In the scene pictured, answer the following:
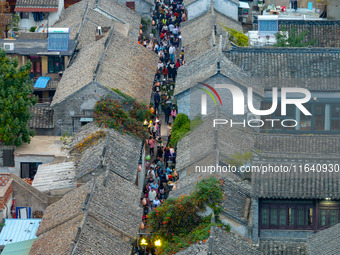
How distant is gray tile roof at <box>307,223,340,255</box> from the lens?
163ft

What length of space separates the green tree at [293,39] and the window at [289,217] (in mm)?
26603

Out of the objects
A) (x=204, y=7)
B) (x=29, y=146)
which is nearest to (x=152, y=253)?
(x=29, y=146)

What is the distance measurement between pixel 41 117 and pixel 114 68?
7.11 metres

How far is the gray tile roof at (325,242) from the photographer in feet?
163

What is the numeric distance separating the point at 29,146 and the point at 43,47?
541 inches

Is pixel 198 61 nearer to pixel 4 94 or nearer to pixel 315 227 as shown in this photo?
pixel 4 94

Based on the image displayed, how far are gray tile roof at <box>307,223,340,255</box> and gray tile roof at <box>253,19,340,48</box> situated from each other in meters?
33.9

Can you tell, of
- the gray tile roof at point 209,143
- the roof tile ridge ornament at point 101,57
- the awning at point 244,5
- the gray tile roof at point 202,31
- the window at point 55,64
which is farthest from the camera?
the awning at point 244,5

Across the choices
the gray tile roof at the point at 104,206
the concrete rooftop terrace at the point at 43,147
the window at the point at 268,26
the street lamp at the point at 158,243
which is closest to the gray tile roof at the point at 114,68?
the concrete rooftop terrace at the point at 43,147

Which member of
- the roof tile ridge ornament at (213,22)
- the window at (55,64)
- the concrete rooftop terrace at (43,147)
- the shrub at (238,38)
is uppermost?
the roof tile ridge ornament at (213,22)

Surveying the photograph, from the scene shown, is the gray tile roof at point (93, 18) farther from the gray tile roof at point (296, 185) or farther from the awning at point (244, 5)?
the gray tile roof at point (296, 185)

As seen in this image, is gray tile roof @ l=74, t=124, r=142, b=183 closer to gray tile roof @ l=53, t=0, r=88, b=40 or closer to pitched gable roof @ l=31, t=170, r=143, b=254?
pitched gable roof @ l=31, t=170, r=143, b=254

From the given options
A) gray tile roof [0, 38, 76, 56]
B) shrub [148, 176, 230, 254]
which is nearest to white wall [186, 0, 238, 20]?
gray tile roof [0, 38, 76, 56]

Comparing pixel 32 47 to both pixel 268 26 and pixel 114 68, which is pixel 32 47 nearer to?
pixel 114 68
